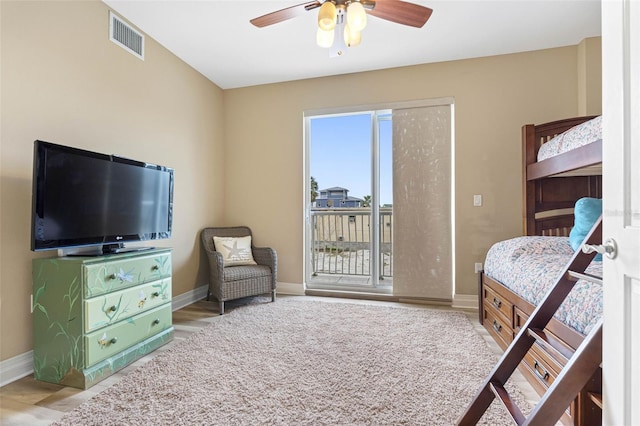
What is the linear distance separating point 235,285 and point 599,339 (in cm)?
285

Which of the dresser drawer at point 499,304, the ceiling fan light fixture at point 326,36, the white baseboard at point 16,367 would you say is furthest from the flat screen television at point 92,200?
the dresser drawer at point 499,304

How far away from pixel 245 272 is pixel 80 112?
1.98 meters

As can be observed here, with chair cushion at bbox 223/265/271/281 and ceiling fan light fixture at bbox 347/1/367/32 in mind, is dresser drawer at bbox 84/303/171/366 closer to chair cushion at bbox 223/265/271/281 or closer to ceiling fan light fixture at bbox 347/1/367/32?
chair cushion at bbox 223/265/271/281

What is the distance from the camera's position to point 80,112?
7.45 feet

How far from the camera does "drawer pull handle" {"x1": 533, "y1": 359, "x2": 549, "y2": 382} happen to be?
1553 millimetres

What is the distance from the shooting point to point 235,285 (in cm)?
317

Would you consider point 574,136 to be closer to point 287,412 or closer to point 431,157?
point 431,157

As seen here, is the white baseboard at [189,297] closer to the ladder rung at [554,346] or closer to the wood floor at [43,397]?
the wood floor at [43,397]

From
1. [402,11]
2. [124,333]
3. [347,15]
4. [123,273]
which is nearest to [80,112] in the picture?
[123,273]

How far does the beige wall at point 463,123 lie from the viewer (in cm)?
318

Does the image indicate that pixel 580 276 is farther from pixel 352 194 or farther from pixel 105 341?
pixel 352 194

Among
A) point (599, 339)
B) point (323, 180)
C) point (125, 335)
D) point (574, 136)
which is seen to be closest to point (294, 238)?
point (323, 180)

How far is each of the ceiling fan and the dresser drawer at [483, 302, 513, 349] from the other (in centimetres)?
220

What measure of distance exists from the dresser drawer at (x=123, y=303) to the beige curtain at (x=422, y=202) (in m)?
2.42
